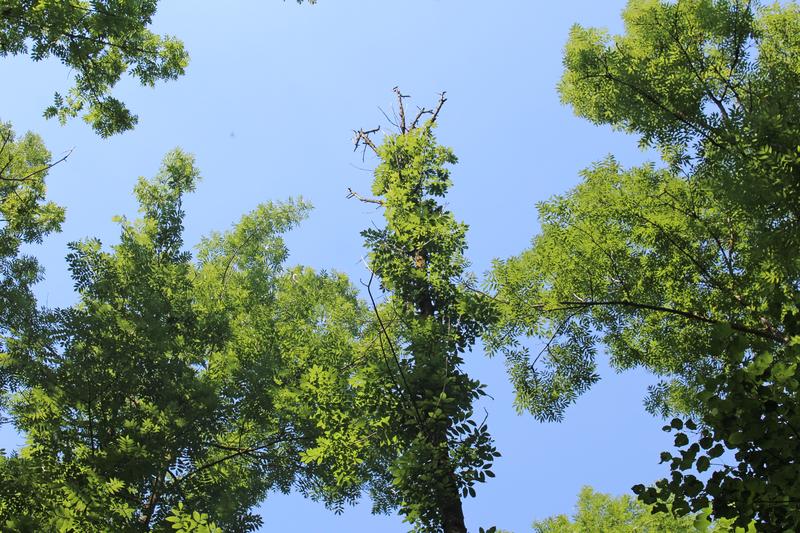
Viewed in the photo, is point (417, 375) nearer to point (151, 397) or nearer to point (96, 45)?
point (151, 397)

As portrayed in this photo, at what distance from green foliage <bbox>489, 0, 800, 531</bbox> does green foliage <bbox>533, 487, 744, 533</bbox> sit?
4.95 m

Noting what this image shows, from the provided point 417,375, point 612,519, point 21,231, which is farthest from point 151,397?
point 612,519

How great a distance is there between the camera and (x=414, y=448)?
6582mm

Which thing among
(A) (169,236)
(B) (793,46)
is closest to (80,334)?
(A) (169,236)

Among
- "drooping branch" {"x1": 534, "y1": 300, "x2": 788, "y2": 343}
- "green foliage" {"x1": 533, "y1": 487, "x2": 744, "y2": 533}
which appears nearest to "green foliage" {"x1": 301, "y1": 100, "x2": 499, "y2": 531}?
"drooping branch" {"x1": 534, "y1": 300, "x2": 788, "y2": 343}

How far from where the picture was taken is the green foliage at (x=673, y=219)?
24.3ft

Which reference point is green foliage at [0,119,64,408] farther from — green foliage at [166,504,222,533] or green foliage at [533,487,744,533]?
green foliage at [533,487,744,533]

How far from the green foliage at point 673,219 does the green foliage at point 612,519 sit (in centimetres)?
495

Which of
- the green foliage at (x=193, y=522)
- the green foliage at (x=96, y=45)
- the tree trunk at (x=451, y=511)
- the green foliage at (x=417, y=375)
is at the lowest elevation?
the green foliage at (x=193, y=522)

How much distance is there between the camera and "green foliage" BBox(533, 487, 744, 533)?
47.9ft

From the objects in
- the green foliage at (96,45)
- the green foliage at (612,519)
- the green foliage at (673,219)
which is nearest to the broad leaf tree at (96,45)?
the green foliage at (96,45)

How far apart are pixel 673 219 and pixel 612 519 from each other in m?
9.99

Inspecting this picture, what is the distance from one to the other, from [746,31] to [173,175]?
10.2 m

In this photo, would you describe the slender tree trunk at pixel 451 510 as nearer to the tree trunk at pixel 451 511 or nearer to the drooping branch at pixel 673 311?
the tree trunk at pixel 451 511
